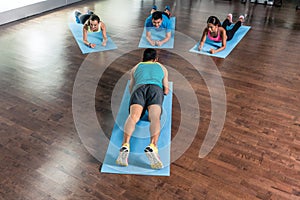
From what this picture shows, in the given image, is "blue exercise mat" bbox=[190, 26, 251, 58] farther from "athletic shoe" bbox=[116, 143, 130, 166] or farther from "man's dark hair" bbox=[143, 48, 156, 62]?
"athletic shoe" bbox=[116, 143, 130, 166]

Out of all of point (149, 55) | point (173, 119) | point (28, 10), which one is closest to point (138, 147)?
point (173, 119)

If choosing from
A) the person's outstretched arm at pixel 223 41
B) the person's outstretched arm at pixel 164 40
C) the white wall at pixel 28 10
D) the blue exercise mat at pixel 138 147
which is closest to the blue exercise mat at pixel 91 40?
the person's outstretched arm at pixel 164 40

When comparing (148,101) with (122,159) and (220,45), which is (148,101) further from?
(220,45)

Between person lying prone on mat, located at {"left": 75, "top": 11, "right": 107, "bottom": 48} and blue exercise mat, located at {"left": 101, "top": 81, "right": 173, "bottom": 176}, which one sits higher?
person lying prone on mat, located at {"left": 75, "top": 11, "right": 107, "bottom": 48}

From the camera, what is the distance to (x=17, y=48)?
332 centimetres

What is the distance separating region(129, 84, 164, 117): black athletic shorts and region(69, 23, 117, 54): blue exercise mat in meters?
1.64

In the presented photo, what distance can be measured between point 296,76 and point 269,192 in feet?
5.79

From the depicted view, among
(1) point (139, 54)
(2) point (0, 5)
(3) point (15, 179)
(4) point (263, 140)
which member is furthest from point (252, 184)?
(2) point (0, 5)

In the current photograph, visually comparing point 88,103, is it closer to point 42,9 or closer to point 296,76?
point 296,76

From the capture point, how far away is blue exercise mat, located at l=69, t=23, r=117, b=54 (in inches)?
133

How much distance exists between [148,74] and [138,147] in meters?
0.51

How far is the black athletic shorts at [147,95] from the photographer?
6.19ft

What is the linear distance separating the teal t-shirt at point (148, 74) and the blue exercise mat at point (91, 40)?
1495 millimetres

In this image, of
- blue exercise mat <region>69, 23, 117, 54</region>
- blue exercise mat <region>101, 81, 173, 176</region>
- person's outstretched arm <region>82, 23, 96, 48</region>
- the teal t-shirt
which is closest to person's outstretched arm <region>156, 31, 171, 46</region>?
blue exercise mat <region>69, 23, 117, 54</region>
